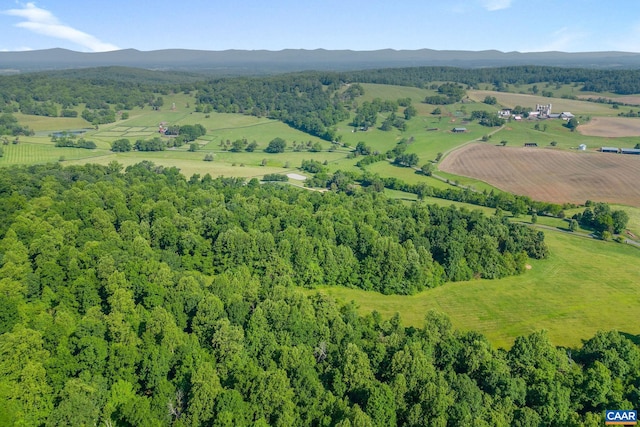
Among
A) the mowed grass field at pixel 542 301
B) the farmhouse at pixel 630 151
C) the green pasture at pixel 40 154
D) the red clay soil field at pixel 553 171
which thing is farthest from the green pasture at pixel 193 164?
the farmhouse at pixel 630 151

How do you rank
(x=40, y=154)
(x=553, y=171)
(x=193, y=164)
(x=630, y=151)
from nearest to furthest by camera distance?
(x=553, y=171), (x=193, y=164), (x=40, y=154), (x=630, y=151)

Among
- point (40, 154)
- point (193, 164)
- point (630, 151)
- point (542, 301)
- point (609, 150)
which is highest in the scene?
point (40, 154)

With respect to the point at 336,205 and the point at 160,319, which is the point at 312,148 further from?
the point at 160,319

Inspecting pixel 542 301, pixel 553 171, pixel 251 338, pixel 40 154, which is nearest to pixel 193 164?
pixel 40 154

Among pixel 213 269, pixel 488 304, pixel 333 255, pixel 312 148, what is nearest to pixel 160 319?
pixel 213 269

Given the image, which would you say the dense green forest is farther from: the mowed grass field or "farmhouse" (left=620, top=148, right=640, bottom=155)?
"farmhouse" (left=620, top=148, right=640, bottom=155)

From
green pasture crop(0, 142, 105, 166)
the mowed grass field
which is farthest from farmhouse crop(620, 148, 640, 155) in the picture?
green pasture crop(0, 142, 105, 166)

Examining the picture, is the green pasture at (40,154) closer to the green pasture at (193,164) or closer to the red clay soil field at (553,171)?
the green pasture at (193,164)

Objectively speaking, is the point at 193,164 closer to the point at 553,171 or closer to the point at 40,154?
the point at 40,154
